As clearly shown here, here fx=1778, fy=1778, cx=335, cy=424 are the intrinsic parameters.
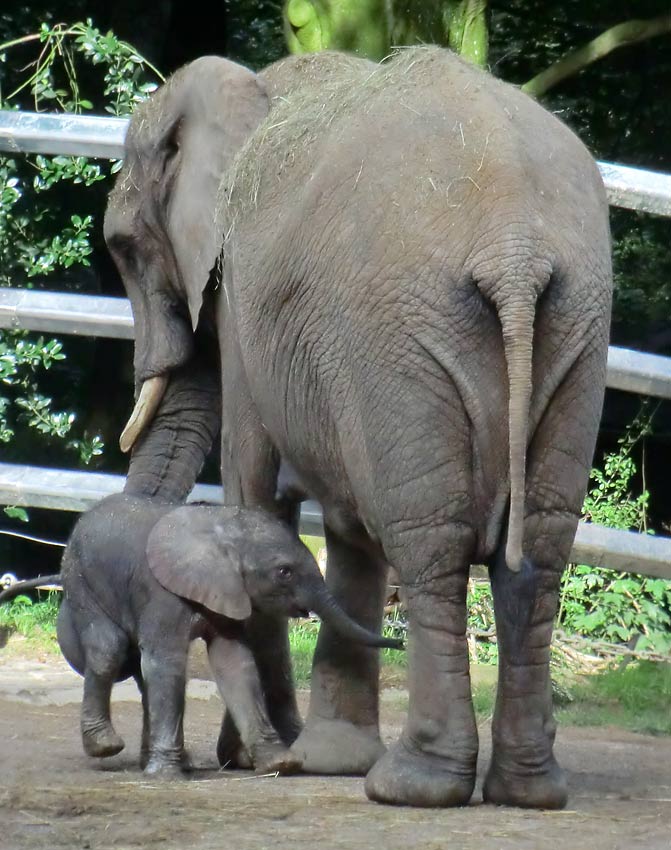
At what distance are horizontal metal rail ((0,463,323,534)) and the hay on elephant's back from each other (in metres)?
2.69

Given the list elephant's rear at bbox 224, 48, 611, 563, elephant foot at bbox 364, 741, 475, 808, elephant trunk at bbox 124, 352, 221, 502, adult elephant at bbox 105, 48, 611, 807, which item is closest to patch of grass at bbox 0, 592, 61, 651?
elephant trunk at bbox 124, 352, 221, 502

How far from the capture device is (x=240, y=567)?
17.9 ft

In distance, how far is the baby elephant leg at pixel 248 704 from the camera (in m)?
5.31

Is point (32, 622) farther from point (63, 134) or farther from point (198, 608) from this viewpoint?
point (198, 608)

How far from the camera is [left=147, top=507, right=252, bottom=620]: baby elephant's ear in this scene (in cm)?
539

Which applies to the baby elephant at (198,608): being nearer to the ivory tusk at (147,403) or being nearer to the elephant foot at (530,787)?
the elephant foot at (530,787)

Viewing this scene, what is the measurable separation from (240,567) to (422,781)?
3.49ft

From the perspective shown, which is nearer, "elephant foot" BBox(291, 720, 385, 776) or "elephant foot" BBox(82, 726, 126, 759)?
"elephant foot" BBox(291, 720, 385, 776)

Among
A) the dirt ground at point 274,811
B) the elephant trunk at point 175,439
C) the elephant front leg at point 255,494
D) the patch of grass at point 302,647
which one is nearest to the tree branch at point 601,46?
the patch of grass at point 302,647

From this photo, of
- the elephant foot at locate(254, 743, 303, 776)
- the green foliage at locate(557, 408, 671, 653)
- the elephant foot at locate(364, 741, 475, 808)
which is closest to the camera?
the elephant foot at locate(364, 741, 475, 808)

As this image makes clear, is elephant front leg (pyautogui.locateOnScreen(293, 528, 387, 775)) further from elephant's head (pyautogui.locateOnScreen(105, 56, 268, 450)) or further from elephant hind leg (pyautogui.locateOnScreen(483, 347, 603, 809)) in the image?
elephant's head (pyautogui.locateOnScreen(105, 56, 268, 450))

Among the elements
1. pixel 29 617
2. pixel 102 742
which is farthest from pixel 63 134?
pixel 102 742

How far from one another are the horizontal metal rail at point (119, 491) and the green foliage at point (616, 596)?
2.91ft

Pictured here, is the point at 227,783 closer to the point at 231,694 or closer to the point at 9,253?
the point at 231,694
